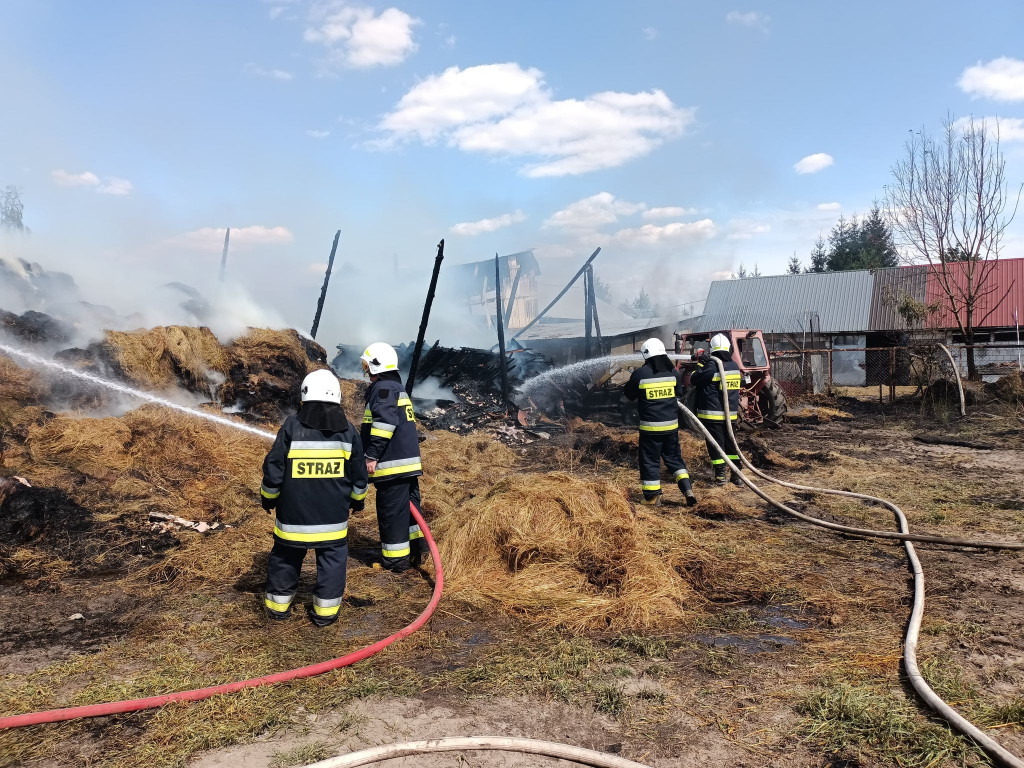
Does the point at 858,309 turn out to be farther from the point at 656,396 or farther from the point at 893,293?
the point at 656,396

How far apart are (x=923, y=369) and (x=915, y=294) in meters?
13.3

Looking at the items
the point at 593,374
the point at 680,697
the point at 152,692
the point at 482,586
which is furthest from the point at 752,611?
the point at 593,374

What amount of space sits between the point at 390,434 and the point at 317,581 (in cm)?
135

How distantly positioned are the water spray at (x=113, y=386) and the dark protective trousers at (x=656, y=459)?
524cm

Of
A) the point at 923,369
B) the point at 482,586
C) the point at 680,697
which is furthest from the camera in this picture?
the point at 923,369

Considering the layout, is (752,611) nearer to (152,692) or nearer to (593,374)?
(152,692)

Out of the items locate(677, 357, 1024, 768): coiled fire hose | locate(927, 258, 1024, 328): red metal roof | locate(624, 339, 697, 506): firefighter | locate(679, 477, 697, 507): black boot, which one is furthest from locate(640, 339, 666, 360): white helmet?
locate(927, 258, 1024, 328): red metal roof

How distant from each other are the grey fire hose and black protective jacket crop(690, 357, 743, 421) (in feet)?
19.8

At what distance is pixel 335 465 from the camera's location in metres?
4.24

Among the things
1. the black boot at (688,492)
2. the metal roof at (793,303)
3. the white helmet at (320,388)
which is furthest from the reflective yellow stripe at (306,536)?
the metal roof at (793,303)

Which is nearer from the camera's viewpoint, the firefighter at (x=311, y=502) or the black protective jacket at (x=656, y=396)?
the firefighter at (x=311, y=502)

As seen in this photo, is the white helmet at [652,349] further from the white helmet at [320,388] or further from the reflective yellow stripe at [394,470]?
the white helmet at [320,388]

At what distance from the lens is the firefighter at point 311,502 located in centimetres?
414

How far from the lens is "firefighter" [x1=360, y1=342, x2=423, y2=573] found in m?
5.18
